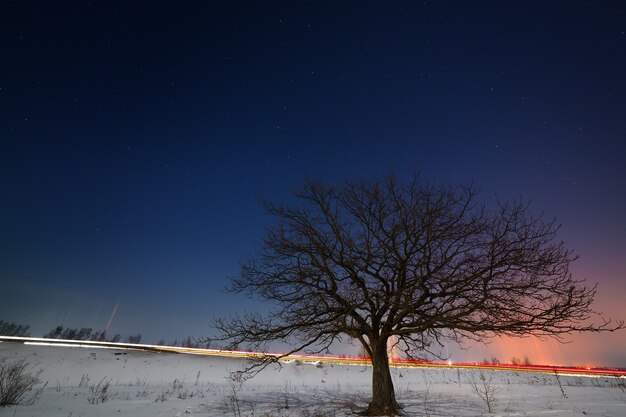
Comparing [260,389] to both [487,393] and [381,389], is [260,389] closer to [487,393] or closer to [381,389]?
[381,389]

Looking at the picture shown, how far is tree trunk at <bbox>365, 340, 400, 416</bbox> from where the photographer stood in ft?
34.0

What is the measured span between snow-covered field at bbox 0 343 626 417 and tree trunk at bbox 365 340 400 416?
69 centimetres

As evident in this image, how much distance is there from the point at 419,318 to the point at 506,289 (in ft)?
9.18

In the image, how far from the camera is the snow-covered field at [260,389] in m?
10.2

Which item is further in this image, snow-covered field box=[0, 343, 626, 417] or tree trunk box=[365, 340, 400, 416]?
tree trunk box=[365, 340, 400, 416]

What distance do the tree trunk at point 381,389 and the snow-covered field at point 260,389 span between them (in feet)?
2.26

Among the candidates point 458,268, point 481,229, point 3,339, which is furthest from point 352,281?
point 3,339

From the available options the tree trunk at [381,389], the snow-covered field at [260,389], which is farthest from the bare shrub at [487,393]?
the tree trunk at [381,389]

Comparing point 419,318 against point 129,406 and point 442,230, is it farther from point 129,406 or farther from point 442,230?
point 129,406

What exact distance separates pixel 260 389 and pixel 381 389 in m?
11.0

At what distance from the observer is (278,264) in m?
11.8

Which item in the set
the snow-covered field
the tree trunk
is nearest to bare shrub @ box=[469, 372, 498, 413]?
the snow-covered field

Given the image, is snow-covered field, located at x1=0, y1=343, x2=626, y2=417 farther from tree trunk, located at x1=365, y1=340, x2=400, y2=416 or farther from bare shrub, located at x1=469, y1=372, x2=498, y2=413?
tree trunk, located at x1=365, y1=340, x2=400, y2=416

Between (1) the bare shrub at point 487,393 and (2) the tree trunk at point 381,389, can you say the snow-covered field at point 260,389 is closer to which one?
(1) the bare shrub at point 487,393
